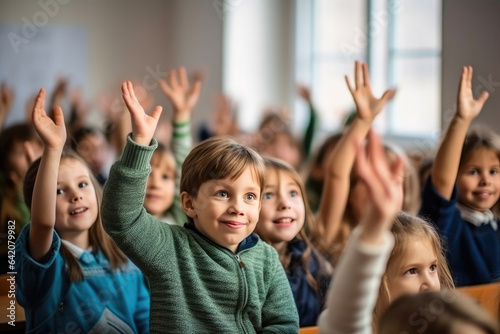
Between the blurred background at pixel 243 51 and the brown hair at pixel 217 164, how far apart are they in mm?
4076

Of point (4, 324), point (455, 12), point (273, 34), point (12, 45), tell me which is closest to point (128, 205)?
point (4, 324)

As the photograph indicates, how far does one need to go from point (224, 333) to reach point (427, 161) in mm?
1713

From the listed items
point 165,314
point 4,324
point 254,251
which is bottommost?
point 4,324

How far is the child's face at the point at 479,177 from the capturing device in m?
2.60

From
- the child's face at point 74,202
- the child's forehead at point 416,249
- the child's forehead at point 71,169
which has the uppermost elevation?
the child's forehead at point 71,169

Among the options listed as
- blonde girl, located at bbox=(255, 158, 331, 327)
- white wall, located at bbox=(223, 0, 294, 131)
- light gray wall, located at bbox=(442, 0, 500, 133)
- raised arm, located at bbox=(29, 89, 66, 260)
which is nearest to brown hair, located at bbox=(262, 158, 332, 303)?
blonde girl, located at bbox=(255, 158, 331, 327)

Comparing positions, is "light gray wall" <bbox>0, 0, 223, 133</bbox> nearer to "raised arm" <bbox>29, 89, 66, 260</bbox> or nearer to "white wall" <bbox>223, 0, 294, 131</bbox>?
"white wall" <bbox>223, 0, 294, 131</bbox>

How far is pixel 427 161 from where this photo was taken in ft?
10.5

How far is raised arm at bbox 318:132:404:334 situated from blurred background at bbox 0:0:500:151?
457cm

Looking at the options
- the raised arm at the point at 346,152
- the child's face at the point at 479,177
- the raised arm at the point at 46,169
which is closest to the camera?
the raised arm at the point at 46,169

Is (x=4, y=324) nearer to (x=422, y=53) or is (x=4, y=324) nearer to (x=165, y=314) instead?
(x=165, y=314)

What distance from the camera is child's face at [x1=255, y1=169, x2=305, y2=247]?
2.38m

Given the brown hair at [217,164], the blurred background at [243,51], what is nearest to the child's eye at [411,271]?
the brown hair at [217,164]

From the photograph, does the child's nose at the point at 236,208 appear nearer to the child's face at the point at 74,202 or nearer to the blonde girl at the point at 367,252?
the blonde girl at the point at 367,252
